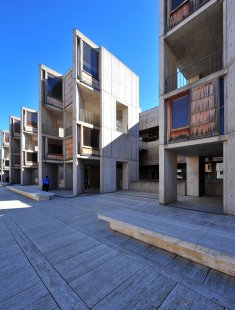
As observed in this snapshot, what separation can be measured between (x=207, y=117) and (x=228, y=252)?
582 centimetres

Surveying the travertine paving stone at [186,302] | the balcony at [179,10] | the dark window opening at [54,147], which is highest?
the balcony at [179,10]

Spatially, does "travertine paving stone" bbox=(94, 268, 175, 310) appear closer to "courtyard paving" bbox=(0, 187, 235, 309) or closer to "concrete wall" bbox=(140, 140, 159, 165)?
"courtyard paving" bbox=(0, 187, 235, 309)

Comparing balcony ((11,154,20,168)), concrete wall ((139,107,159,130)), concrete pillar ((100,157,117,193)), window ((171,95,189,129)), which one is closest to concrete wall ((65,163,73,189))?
concrete pillar ((100,157,117,193))

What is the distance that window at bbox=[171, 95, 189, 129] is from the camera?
7.73 metres

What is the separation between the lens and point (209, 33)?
809 cm

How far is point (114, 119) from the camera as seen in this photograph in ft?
47.9

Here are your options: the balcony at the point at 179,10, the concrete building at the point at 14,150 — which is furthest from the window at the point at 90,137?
the concrete building at the point at 14,150

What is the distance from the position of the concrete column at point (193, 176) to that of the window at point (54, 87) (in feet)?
49.4

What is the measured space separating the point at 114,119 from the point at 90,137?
2.87 metres

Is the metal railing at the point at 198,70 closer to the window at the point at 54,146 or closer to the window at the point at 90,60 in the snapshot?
the window at the point at 90,60

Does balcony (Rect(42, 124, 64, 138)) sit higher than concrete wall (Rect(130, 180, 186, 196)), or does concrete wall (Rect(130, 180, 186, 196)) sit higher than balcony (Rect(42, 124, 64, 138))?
balcony (Rect(42, 124, 64, 138))

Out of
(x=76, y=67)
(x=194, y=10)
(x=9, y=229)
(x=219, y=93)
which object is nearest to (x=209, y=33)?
(x=194, y=10)

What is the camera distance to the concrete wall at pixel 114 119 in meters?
13.5

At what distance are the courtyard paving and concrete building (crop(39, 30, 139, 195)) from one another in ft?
27.3
